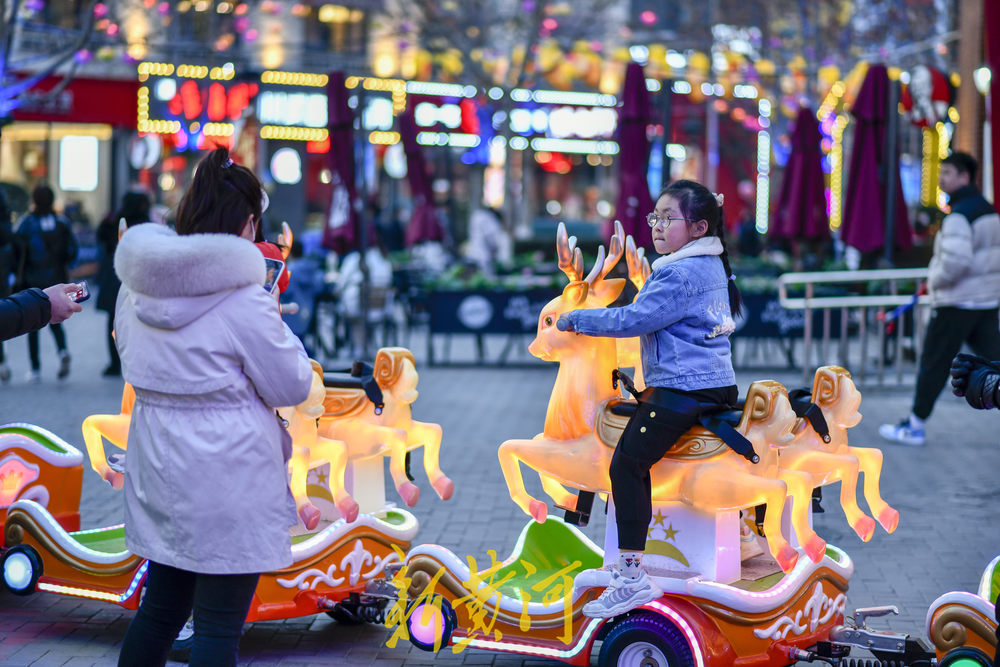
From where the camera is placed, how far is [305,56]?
3591 centimetres

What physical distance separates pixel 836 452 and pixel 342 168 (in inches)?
398

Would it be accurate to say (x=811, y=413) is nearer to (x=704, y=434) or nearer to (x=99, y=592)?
(x=704, y=434)

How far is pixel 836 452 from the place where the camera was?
4.94m

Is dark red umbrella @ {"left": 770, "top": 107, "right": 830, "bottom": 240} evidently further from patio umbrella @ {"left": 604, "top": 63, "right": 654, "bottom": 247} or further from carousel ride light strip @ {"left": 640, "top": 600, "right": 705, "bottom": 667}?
carousel ride light strip @ {"left": 640, "top": 600, "right": 705, "bottom": 667}

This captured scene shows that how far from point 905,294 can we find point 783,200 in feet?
7.66

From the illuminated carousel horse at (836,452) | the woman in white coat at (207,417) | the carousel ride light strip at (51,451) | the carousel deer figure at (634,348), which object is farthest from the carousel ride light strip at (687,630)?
the carousel ride light strip at (51,451)

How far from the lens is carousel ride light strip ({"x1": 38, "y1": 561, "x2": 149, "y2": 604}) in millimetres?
5176

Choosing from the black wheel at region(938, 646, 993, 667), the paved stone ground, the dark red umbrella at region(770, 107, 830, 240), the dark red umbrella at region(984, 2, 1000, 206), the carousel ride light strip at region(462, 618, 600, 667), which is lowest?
the paved stone ground

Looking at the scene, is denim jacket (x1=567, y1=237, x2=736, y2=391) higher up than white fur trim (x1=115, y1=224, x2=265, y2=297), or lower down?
lower down

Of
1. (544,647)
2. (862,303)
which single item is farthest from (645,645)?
(862,303)

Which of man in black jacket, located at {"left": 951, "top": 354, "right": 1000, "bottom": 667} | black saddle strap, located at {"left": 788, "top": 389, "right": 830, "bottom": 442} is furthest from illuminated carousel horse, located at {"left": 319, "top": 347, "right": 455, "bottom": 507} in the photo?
man in black jacket, located at {"left": 951, "top": 354, "right": 1000, "bottom": 667}

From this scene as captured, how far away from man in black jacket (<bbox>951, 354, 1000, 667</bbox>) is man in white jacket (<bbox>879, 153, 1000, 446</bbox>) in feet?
17.4

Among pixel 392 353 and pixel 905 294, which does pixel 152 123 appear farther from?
pixel 392 353

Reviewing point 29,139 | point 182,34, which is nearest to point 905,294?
point 182,34
